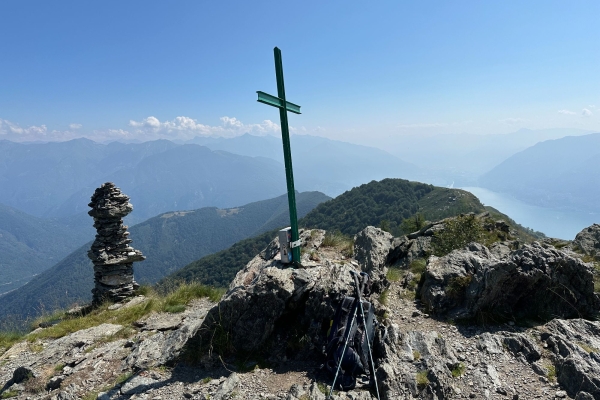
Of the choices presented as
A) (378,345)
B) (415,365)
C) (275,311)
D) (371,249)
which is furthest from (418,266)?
(275,311)

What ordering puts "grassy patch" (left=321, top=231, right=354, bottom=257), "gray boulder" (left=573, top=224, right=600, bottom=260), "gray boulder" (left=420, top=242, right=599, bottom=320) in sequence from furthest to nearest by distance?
"grassy patch" (left=321, top=231, right=354, bottom=257) → "gray boulder" (left=573, top=224, right=600, bottom=260) → "gray boulder" (left=420, top=242, right=599, bottom=320)

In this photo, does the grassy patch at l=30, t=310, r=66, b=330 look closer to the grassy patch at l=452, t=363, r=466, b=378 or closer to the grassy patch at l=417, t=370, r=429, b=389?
the grassy patch at l=417, t=370, r=429, b=389

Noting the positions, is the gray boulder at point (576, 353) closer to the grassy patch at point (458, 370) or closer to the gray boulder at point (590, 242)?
the grassy patch at point (458, 370)

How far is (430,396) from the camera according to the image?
15.7 ft

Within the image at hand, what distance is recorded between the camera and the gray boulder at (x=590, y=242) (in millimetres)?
10398

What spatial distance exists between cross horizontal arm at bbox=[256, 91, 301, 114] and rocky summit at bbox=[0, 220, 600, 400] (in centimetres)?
402

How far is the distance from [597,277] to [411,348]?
6723 mm

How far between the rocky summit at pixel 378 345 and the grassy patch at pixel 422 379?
0.06 feet

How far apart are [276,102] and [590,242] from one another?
42.6 ft

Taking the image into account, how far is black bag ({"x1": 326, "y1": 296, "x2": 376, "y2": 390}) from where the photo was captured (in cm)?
525

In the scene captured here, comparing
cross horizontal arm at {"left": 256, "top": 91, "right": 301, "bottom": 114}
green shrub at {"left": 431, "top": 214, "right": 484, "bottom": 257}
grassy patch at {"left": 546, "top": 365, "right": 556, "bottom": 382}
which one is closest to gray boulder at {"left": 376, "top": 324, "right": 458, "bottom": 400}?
grassy patch at {"left": 546, "top": 365, "right": 556, "bottom": 382}

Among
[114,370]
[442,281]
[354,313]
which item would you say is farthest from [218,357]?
[442,281]

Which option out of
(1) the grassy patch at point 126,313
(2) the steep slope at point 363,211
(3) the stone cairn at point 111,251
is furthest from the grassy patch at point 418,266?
(2) the steep slope at point 363,211

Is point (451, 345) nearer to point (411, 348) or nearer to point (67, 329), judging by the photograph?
point (411, 348)
